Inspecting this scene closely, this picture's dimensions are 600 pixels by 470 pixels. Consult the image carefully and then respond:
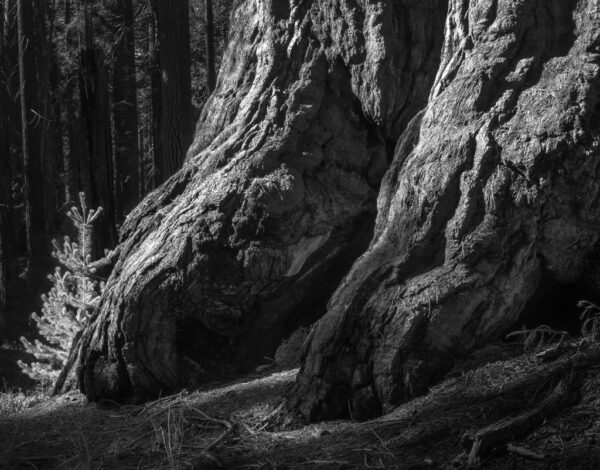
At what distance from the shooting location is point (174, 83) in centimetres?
1238

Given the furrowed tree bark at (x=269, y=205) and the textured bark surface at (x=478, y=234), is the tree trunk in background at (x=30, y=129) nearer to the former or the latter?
the furrowed tree bark at (x=269, y=205)

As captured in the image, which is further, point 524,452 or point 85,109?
point 85,109

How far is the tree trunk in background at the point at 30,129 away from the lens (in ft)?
64.9

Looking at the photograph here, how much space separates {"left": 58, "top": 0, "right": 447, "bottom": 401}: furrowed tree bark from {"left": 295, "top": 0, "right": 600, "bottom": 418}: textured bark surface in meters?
1.29

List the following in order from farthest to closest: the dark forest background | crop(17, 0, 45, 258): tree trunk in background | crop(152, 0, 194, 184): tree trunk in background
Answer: crop(17, 0, 45, 258): tree trunk in background, the dark forest background, crop(152, 0, 194, 184): tree trunk in background

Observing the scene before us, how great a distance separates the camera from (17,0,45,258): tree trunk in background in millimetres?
19781

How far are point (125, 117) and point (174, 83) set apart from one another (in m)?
17.4

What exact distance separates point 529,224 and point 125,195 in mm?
27157

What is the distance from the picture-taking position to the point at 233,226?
18.0ft

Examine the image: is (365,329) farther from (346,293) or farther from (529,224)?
(529,224)

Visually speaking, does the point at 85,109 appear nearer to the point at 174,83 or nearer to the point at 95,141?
the point at 95,141

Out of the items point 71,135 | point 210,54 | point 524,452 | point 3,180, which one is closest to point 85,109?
point 3,180

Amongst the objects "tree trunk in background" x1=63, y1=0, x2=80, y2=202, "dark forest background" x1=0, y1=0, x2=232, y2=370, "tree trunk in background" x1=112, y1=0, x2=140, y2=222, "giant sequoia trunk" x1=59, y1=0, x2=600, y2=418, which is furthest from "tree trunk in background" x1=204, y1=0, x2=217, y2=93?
"giant sequoia trunk" x1=59, y1=0, x2=600, y2=418

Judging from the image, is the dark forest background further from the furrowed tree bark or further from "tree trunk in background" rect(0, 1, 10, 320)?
the furrowed tree bark
